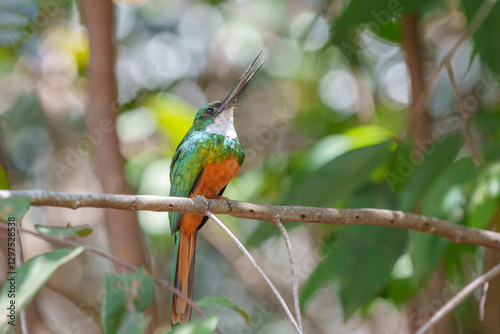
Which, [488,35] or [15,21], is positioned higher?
[15,21]

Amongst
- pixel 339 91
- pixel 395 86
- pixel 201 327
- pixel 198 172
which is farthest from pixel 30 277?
pixel 395 86

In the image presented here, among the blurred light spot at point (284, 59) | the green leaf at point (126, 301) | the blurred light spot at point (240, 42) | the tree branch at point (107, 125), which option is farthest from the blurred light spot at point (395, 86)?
the green leaf at point (126, 301)

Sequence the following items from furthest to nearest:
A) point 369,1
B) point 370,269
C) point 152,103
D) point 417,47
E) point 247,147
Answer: point 247,147, point 152,103, point 417,47, point 369,1, point 370,269

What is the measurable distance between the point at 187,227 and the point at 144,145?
134 centimetres

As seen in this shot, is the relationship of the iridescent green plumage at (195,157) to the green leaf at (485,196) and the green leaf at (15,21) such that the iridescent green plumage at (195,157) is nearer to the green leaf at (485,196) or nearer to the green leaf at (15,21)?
the green leaf at (485,196)

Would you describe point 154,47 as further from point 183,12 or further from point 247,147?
point 247,147

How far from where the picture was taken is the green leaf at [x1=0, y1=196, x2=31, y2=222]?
935 mm

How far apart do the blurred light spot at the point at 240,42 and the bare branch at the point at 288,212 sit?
2395mm

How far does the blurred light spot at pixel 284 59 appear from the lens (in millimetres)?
3965

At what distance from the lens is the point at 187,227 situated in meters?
2.10

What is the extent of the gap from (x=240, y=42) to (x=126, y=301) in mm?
3028

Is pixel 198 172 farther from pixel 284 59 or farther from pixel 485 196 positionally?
pixel 284 59

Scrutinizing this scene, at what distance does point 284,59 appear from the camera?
4.02 m

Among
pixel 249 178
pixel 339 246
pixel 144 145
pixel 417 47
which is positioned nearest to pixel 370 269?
pixel 339 246
